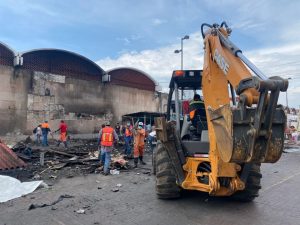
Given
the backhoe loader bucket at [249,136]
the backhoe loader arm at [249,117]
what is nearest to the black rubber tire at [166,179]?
the backhoe loader arm at [249,117]

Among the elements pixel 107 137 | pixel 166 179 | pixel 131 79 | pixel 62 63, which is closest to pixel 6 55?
pixel 62 63

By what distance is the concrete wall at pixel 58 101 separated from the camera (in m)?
20.7

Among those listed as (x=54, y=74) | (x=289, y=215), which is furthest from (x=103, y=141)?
(x=54, y=74)

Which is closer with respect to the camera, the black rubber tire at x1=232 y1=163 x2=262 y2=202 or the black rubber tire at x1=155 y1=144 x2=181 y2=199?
the black rubber tire at x1=232 y1=163 x2=262 y2=202

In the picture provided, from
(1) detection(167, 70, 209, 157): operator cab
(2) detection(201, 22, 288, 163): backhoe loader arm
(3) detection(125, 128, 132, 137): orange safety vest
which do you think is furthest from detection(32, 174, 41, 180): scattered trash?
(2) detection(201, 22, 288, 163): backhoe loader arm

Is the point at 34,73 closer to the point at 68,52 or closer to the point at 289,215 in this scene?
the point at 68,52

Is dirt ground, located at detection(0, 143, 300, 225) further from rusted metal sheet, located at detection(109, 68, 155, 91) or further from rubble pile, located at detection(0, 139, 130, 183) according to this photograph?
rusted metal sheet, located at detection(109, 68, 155, 91)

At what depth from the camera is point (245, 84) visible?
151 inches

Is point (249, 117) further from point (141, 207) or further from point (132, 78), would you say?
point (132, 78)

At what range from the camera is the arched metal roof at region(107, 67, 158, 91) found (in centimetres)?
2811

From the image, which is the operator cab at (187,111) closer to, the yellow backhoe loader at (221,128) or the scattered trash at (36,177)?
the yellow backhoe loader at (221,128)

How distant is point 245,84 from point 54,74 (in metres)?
21.5

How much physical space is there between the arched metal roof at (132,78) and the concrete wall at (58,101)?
520 millimetres

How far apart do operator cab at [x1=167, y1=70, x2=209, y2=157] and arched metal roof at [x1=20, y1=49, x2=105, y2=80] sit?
1748 cm
